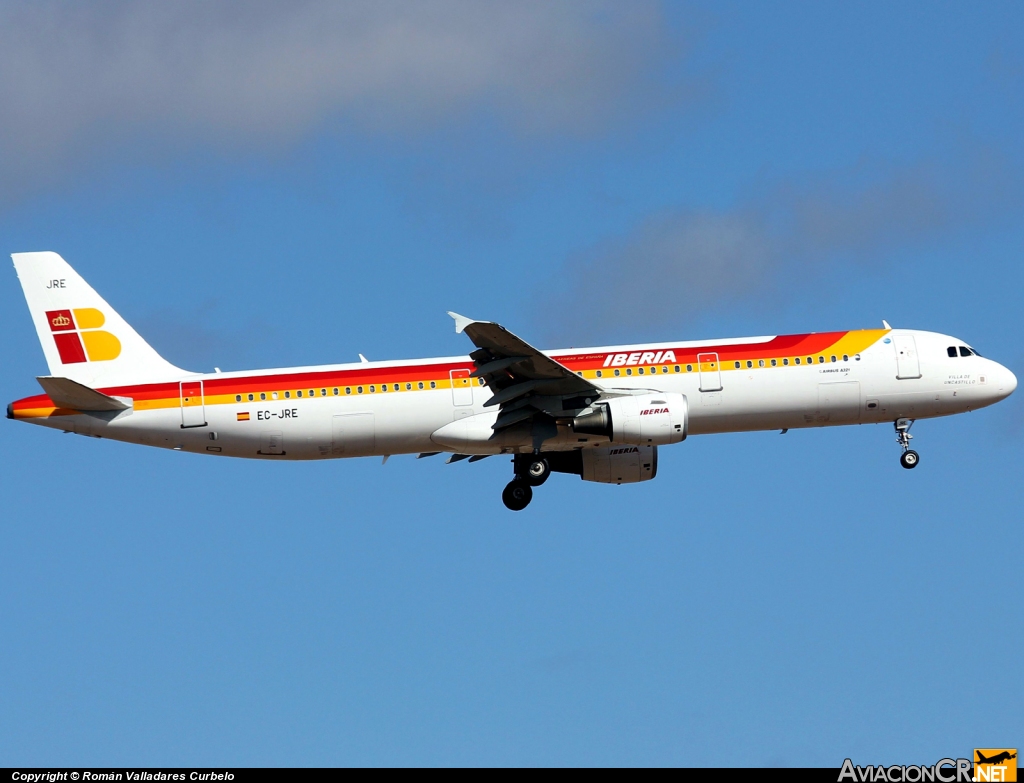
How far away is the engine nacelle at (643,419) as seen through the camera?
162 ft

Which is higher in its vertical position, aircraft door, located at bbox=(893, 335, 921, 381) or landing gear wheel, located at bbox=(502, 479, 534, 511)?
aircraft door, located at bbox=(893, 335, 921, 381)

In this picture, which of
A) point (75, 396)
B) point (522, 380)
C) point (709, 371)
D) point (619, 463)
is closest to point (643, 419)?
point (709, 371)

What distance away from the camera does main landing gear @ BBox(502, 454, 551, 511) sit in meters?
52.9

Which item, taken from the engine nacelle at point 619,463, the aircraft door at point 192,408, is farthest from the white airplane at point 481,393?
the engine nacelle at point 619,463

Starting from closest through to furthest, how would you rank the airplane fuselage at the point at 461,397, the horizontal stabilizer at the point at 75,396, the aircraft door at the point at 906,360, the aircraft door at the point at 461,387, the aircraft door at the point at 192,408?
the horizontal stabilizer at the point at 75,396 → the aircraft door at the point at 192,408 → the airplane fuselage at the point at 461,397 → the aircraft door at the point at 461,387 → the aircraft door at the point at 906,360

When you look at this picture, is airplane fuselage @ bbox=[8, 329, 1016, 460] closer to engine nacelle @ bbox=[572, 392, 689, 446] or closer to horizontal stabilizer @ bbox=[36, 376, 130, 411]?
horizontal stabilizer @ bbox=[36, 376, 130, 411]

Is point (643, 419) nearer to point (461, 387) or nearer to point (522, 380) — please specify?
point (522, 380)

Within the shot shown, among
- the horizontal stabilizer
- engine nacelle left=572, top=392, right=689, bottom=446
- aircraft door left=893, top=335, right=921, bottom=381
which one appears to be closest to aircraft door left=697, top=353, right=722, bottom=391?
engine nacelle left=572, top=392, right=689, bottom=446

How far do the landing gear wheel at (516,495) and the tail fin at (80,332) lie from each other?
1240 centimetres

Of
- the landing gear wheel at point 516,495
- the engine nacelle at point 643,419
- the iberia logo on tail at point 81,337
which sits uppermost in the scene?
the iberia logo on tail at point 81,337

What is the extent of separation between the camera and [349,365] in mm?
51344

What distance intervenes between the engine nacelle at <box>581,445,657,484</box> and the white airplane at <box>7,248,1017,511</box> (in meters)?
2.18

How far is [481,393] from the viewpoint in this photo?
50.8 m

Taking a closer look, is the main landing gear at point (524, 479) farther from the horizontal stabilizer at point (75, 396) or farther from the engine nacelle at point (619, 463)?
the horizontal stabilizer at point (75, 396)
